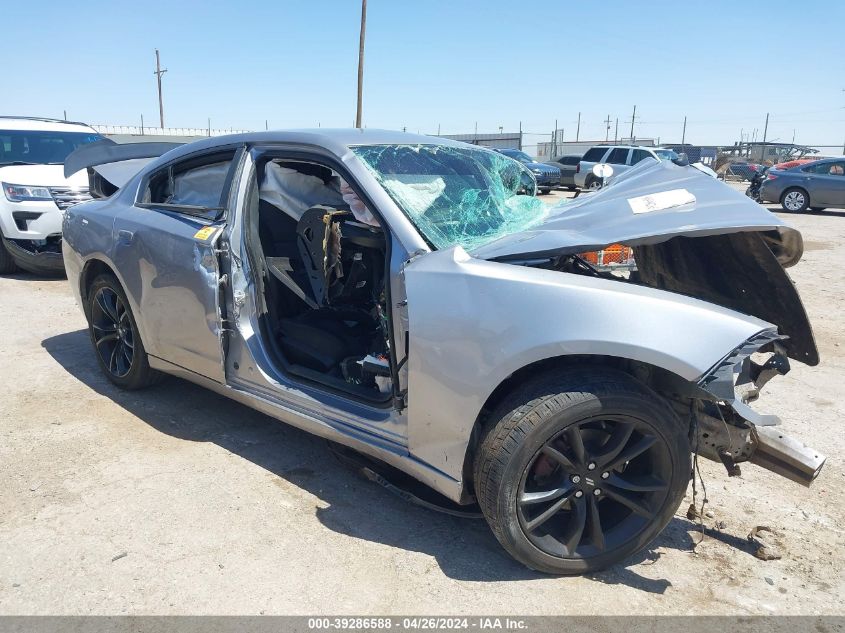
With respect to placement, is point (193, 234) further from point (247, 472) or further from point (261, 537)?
point (261, 537)

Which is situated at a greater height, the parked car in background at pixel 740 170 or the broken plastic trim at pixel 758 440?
the parked car in background at pixel 740 170

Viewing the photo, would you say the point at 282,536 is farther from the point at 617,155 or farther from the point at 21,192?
the point at 617,155

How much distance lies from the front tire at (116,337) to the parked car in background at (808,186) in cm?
1754

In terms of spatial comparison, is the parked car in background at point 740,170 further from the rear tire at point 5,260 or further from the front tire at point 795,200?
the rear tire at point 5,260

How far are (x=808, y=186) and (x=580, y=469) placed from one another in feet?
57.4

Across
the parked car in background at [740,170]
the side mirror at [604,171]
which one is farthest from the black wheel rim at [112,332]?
the parked car in background at [740,170]

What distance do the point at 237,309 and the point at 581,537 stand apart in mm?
1969

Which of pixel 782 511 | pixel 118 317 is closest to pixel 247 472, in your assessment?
pixel 118 317

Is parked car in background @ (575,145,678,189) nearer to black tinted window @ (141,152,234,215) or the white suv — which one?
the white suv

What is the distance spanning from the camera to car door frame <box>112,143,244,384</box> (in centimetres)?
327

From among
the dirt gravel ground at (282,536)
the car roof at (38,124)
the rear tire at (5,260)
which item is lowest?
the dirt gravel ground at (282,536)

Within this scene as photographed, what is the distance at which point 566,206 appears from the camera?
344 centimetres

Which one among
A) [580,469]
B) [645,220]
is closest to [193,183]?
[645,220]

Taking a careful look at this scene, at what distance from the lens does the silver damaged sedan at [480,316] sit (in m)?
2.29
